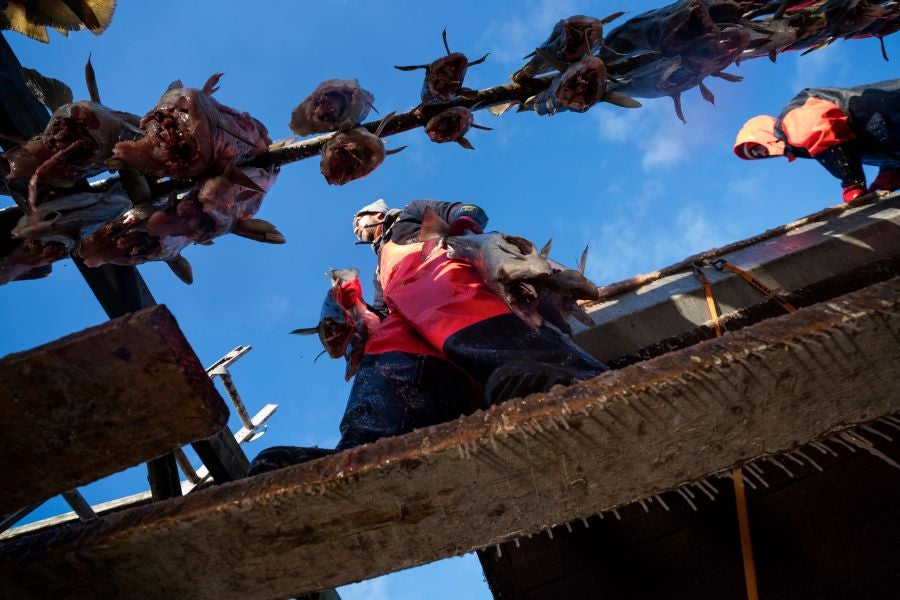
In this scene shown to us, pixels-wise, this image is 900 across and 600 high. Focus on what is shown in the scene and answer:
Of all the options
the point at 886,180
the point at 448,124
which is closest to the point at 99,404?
the point at 448,124

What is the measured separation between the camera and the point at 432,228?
3.94 metres

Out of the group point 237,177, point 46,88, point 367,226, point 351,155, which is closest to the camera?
point 237,177

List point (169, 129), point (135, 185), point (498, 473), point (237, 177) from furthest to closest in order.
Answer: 1. point (135, 185)
2. point (237, 177)
3. point (169, 129)
4. point (498, 473)

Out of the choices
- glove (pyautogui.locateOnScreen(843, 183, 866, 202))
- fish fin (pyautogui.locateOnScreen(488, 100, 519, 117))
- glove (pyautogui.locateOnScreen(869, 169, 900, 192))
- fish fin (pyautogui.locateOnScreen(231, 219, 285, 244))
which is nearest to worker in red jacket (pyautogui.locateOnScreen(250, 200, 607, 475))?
fish fin (pyautogui.locateOnScreen(231, 219, 285, 244))

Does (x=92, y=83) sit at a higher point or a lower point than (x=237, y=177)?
higher

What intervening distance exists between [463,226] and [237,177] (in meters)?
1.77

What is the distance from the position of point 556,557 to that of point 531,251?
1830 mm

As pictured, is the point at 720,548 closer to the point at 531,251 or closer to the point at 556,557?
the point at 556,557

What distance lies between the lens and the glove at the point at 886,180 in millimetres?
4449

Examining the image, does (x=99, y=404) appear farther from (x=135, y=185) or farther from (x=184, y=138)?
(x=135, y=185)

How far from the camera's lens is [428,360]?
3246 millimetres

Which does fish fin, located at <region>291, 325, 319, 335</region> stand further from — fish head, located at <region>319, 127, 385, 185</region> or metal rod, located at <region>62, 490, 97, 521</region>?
metal rod, located at <region>62, 490, 97, 521</region>

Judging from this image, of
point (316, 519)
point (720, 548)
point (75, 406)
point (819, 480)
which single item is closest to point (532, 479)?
point (316, 519)

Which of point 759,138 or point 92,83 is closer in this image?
point 92,83
